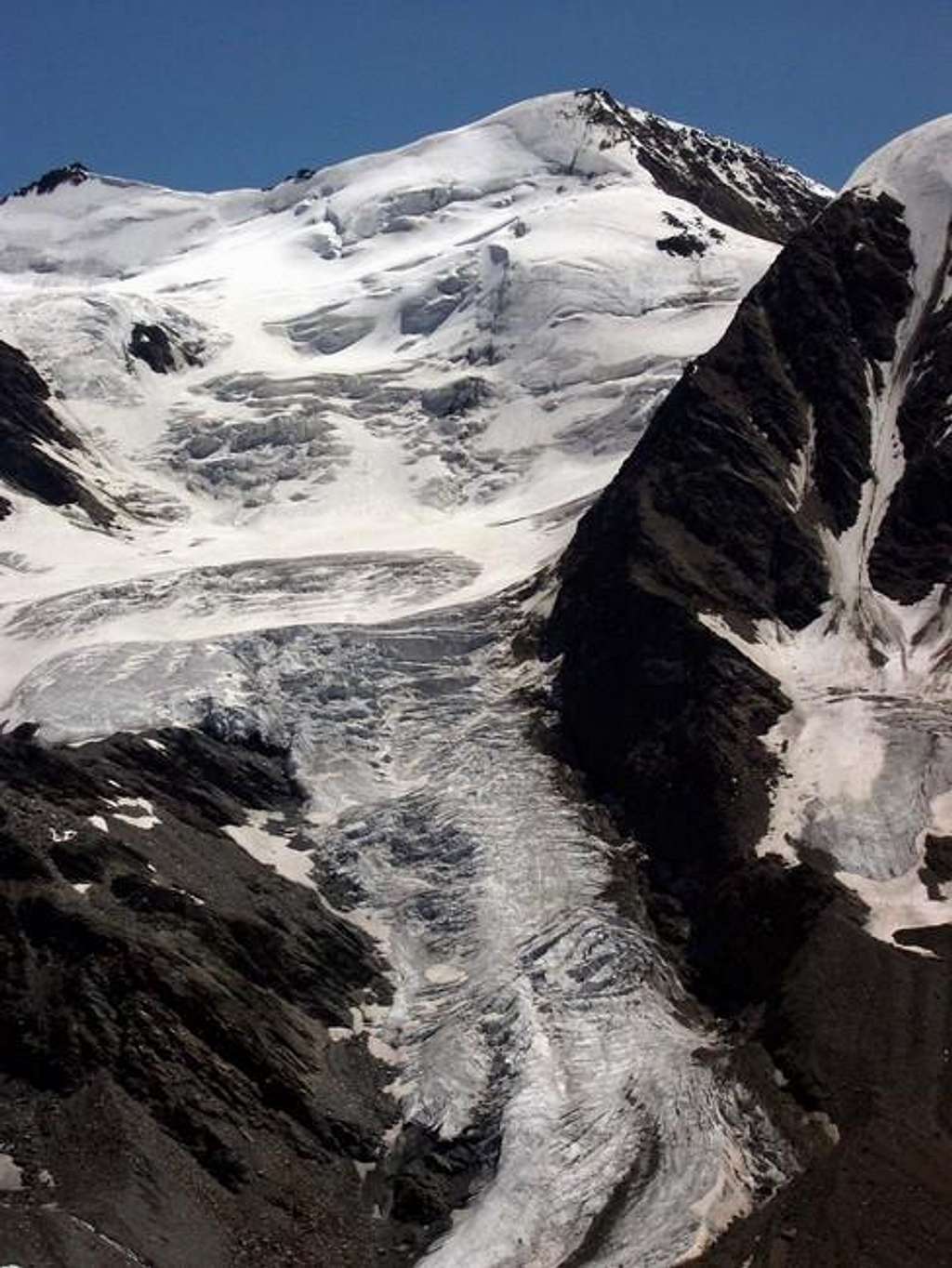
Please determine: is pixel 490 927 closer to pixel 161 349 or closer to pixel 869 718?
pixel 869 718

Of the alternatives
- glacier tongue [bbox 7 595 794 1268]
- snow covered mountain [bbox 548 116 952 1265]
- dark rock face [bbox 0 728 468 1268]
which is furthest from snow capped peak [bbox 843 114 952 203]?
dark rock face [bbox 0 728 468 1268]

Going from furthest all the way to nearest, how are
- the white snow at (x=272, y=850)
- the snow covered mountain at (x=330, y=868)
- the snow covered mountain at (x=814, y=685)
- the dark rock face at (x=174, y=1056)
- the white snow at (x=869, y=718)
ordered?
the white snow at (x=272, y=850) → the white snow at (x=869, y=718) → the snow covered mountain at (x=814, y=685) → the snow covered mountain at (x=330, y=868) → the dark rock face at (x=174, y=1056)

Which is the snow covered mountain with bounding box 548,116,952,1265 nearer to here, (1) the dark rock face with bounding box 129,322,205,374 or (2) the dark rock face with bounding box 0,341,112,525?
(2) the dark rock face with bounding box 0,341,112,525

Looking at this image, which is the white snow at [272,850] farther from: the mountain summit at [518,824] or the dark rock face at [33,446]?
the dark rock face at [33,446]

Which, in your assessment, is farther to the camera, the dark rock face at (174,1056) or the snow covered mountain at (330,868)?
the snow covered mountain at (330,868)

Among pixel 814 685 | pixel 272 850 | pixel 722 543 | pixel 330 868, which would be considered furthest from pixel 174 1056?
pixel 722 543

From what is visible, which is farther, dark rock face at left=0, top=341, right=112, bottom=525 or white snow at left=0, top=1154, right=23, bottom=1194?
dark rock face at left=0, top=341, right=112, bottom=525

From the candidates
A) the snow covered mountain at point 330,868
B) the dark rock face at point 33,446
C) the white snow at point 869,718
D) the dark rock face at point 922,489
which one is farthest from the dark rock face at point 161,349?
the dark rock face at point 922,489
